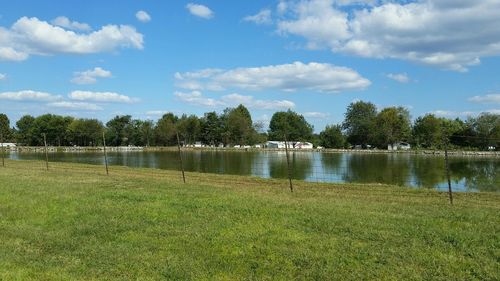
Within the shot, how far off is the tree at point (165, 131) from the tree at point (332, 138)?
5970cm

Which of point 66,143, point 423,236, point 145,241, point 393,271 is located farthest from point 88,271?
point 66,143

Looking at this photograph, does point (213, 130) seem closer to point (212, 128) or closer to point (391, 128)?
point (212, 128)

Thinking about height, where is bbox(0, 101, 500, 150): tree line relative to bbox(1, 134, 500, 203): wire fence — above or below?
above

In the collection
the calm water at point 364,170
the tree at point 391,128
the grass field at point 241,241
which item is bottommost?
the calm water at point 364,170

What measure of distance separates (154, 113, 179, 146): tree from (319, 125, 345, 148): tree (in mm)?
59697

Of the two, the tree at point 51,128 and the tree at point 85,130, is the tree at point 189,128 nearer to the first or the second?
the tree at point 85,130

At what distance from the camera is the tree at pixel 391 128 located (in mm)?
165125

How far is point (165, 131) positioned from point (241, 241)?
176 meters

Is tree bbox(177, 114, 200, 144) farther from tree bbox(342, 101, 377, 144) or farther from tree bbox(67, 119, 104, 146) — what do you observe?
tree bbox(342, 101, 377, 144)

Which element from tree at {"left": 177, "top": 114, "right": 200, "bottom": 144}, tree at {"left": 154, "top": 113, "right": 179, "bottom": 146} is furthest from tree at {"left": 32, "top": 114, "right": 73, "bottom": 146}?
tree at {"left": 177, "top": 114, "right": 200, "bottom": 144}

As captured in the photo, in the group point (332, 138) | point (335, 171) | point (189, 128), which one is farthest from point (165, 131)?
point (335, 171)

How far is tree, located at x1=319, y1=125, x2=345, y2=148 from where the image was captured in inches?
7180

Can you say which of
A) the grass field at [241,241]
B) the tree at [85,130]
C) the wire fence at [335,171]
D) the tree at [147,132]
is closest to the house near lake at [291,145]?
the tree at [147,132]

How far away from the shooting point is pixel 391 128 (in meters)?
166
